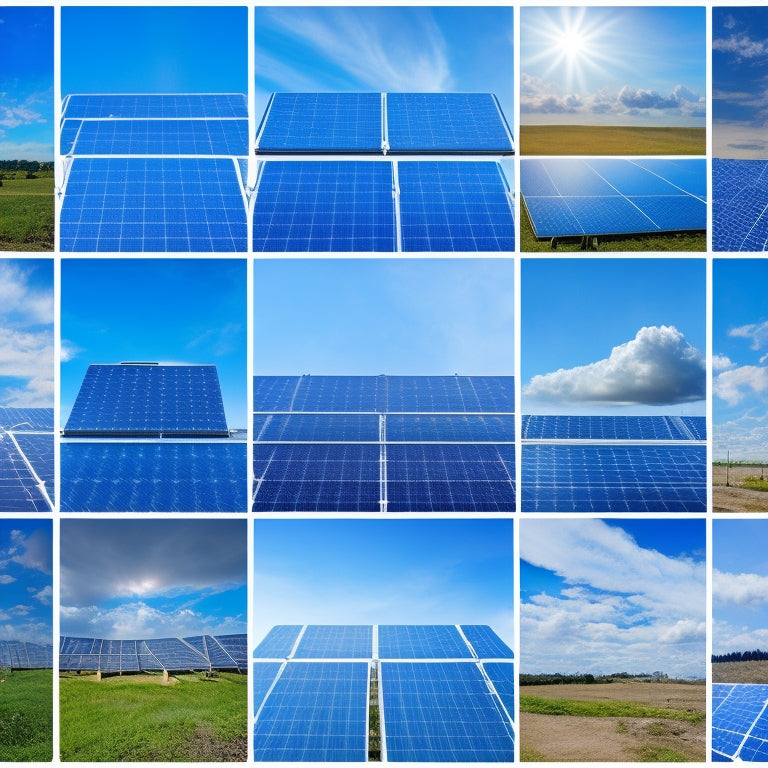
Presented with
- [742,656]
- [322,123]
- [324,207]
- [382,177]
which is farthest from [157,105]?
[742,656]

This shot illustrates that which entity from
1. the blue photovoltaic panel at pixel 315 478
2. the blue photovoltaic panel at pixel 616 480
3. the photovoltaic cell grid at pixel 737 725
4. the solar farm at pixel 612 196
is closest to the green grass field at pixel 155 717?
the blue photovoltaic panel at pixel 315 478

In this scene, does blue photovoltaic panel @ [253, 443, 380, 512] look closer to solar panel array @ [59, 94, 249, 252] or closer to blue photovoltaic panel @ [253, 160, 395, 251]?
blue photovoltaic panel @ [253, 160, 395, 251]

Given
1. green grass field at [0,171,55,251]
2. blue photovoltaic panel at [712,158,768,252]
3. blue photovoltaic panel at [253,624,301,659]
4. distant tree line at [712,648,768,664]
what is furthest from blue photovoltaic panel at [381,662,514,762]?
green grass field at [0,171,55,251]

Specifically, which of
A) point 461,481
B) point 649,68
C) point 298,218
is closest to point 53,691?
point 461,481

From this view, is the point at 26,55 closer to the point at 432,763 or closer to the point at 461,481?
the point at 461,481

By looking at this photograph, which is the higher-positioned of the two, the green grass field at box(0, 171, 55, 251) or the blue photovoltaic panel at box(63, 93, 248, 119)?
the blue photovoltaic panel at box(63, 93, 248, 119)

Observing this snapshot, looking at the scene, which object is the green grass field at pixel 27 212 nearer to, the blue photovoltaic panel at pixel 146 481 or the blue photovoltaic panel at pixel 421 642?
the blue photovoltaic panel at pixel 146 481
